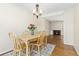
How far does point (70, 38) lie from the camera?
15.2ft

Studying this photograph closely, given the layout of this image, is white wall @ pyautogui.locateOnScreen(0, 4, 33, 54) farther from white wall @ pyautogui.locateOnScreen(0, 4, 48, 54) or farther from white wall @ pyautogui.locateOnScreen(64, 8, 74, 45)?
white wall @ pyautogui.locateOnScreen(64, 8, 74, 45)

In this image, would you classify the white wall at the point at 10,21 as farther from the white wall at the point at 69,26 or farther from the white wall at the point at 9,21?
the white wall at the point at 69,26

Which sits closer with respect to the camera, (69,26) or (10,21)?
(10,21)

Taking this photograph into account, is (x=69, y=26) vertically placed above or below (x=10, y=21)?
below

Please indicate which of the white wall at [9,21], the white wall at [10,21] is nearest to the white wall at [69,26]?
the white wall at [10,21]

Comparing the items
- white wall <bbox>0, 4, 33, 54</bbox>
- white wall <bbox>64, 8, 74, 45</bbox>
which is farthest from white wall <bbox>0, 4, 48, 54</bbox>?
white wall <bbox>64, 8, 74, 45</bbox>

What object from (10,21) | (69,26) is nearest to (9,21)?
(10,21)

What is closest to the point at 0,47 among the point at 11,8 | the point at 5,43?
the point at 5,43

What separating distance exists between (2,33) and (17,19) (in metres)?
0.89

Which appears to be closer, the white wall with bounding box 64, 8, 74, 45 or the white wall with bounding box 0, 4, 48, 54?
the white wall with bounding box 0, 4, 48, 54

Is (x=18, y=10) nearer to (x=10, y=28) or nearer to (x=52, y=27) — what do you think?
(x=10, y=28)

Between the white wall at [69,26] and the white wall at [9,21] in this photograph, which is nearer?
the white wall at [9,21]

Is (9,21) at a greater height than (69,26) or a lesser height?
greater

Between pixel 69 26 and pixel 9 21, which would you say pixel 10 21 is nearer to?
pixel 9 21
